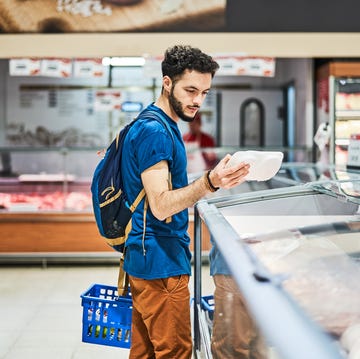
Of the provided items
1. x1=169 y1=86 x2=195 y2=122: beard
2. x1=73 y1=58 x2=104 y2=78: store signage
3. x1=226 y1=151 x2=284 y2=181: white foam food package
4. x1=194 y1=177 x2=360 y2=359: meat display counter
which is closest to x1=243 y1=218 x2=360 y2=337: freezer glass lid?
x1=194 y1=177 x2=360 y2=359: meat display counter

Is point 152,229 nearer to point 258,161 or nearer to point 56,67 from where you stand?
point 258,161

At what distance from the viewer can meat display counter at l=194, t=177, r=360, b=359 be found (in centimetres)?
106

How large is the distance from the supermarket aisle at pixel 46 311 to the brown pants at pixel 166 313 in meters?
0.33

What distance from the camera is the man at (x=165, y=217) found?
7.29 ft

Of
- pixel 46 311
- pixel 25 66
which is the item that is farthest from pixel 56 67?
pixel 46 311

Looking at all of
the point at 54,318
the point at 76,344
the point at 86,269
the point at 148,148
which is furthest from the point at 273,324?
the point at 86,269

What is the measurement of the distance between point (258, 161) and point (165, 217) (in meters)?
0.41

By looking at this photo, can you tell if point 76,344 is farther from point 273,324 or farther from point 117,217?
point 273,324

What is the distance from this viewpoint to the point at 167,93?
2334 millimetres

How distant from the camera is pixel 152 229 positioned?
2328 mm

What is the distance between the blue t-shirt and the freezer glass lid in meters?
0.56

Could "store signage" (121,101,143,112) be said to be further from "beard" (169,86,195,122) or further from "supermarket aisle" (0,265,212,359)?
"beard" (169,86,195,122)

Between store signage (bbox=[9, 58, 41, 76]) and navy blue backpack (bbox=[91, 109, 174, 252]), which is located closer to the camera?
navy blue backpack (bbox=[91, 109, 174, 252])

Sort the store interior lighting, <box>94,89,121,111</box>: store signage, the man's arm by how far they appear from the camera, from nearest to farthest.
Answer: the man's arm, the store interior lighting, <box>94,89,121,111</box>: store signage
